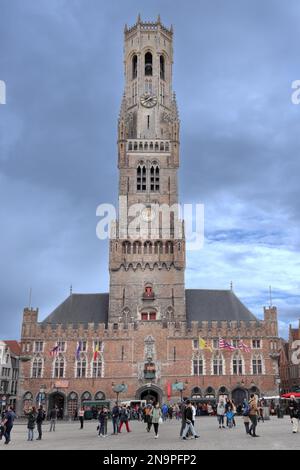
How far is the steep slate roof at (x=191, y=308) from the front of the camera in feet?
225

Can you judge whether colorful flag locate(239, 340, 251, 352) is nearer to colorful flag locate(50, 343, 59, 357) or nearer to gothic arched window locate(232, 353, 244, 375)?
gothic arched window locate(232, 353, 244, 375)

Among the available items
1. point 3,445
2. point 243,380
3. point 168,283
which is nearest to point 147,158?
point 168,283

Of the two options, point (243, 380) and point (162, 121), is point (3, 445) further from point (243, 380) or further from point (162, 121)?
point (162, 121)

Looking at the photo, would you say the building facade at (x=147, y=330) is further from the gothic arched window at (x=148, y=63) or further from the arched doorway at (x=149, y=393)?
the gothic arched window at (x=148, y=63)

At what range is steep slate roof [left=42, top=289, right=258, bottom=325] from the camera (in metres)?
68.6

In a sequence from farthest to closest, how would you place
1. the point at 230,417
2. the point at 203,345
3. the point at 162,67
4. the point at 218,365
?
1. the point at 162,67
2. the point at 218,365
3. the point at 203,345
4. the point at 230,417

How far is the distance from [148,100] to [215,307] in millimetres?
33853

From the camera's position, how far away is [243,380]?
→ 209ft

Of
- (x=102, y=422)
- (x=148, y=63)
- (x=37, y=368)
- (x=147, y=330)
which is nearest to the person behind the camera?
(x=102, y=422)

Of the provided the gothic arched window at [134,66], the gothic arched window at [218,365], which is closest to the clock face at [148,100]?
the gothic arched window at [134,66]

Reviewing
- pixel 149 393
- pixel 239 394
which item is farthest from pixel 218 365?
pixel 149 393

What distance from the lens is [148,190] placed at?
73.0 meters

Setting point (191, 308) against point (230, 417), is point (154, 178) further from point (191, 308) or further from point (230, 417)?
point (230, 417)
